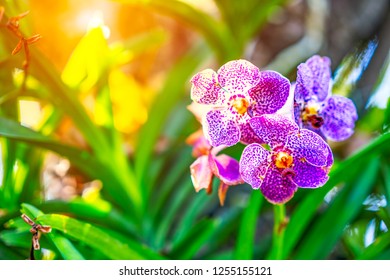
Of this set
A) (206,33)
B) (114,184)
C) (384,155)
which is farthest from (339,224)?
(206,33)

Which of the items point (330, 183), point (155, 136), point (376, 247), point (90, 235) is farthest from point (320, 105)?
point (155, 136)

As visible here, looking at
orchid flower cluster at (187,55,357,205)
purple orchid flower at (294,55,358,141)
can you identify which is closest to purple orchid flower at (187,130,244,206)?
orchid flower cluster at (187,55,357,205)

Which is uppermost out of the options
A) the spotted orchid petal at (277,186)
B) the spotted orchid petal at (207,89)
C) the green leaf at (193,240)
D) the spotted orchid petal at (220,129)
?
the spotted orchid petal at (207,89)

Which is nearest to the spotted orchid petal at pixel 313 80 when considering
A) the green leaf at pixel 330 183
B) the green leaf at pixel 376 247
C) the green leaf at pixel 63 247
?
the green leaf at pixel 330 183

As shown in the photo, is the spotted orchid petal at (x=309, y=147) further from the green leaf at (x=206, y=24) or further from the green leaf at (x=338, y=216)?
the green leaf at (x=206, y=24)

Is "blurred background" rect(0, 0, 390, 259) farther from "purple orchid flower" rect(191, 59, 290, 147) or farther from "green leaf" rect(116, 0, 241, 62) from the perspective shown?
"purple orchid flower" rect(191, 59, 290, 147)
